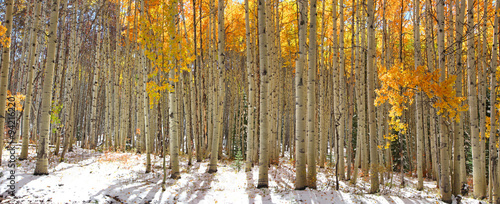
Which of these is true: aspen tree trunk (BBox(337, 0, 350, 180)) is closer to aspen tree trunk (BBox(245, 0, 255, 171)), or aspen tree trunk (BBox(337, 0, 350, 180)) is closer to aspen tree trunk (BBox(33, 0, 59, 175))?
aspen tree trunk (BBox(245, 0, 255, 171))

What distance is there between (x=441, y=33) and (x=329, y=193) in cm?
417

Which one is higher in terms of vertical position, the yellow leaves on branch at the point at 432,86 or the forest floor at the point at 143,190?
the yellow leaves on branch at the point at 432,86

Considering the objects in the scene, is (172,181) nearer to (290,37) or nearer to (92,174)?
(92,174)

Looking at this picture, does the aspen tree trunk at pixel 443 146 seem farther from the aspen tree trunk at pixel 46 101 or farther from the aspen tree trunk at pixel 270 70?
the aspen tree trunk at pixel 46 101

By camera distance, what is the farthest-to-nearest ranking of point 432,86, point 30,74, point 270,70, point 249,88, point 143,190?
point 270,70, point 249,88, point 30,74, point 143,190, point 432,86

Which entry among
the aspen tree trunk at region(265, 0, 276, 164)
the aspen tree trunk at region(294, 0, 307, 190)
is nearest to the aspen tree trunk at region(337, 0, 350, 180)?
the aspen tree trunk at region(294, 0, 307, 190)

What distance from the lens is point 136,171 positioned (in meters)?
7.79

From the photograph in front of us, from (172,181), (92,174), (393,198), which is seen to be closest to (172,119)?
(172,181)

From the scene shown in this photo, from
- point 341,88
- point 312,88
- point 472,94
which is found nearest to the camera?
point 312,88

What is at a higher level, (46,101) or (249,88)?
A: (249,88)

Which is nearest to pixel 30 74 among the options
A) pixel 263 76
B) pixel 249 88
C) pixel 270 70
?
pixel 249 88

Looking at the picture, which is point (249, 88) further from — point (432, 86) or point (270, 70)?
point (432, 86)

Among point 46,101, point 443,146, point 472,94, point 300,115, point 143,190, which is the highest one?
point 472,94

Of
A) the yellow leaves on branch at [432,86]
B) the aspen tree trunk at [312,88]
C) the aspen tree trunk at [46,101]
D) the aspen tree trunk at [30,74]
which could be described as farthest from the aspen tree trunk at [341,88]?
the aspen tree trunk at [30,74]
